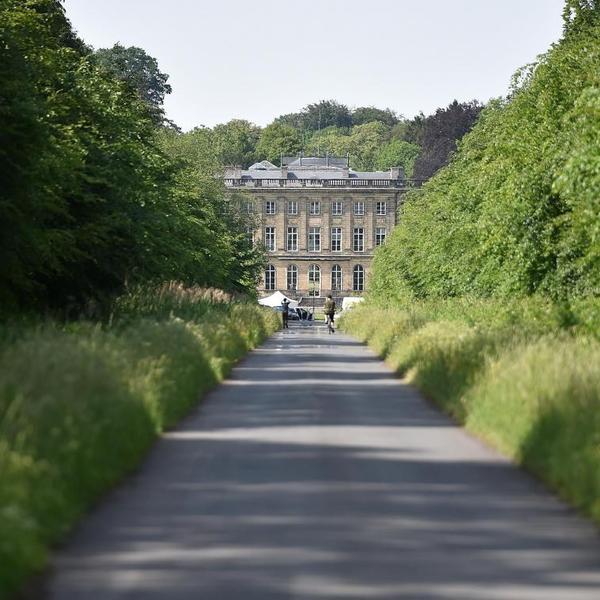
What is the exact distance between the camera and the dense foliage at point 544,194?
33844 mm

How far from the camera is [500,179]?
169 ft

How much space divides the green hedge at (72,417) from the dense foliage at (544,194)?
9694 mm

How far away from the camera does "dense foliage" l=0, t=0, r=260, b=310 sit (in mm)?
32781

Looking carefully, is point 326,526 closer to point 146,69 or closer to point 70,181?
point 70,181

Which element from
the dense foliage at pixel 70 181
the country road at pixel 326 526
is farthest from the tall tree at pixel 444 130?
the country road at pixel 326 526

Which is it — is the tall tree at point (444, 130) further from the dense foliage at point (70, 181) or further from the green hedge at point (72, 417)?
the green hedge at point (72, 417)

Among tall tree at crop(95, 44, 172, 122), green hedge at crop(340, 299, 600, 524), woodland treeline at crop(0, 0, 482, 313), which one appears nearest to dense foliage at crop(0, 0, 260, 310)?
woodland treeline at crop(0, 0, 482, 313)

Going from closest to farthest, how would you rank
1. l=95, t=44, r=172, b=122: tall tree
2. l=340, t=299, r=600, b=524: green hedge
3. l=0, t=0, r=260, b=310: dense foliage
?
l=340, t=299, r=600, b=524: green hedge
l=0, t=0, r=260, b=310: dense foliage
l=95, t=44, r=172, b=122: tall tree

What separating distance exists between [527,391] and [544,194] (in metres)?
26.1

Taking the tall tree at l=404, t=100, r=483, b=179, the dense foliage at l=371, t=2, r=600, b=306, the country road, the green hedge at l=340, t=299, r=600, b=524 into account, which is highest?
the tall tree at l=404, t=100, r=483, b=179

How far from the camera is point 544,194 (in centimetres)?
4488

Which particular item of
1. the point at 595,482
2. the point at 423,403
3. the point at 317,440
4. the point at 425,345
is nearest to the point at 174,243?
the point at 425,345

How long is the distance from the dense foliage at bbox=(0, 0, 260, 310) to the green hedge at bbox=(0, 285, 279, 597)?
5.14 m

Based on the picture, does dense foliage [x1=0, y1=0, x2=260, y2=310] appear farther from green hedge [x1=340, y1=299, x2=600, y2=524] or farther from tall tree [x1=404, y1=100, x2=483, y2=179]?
tall tree [x1=404, y1=100, x2=483, y2=179]
